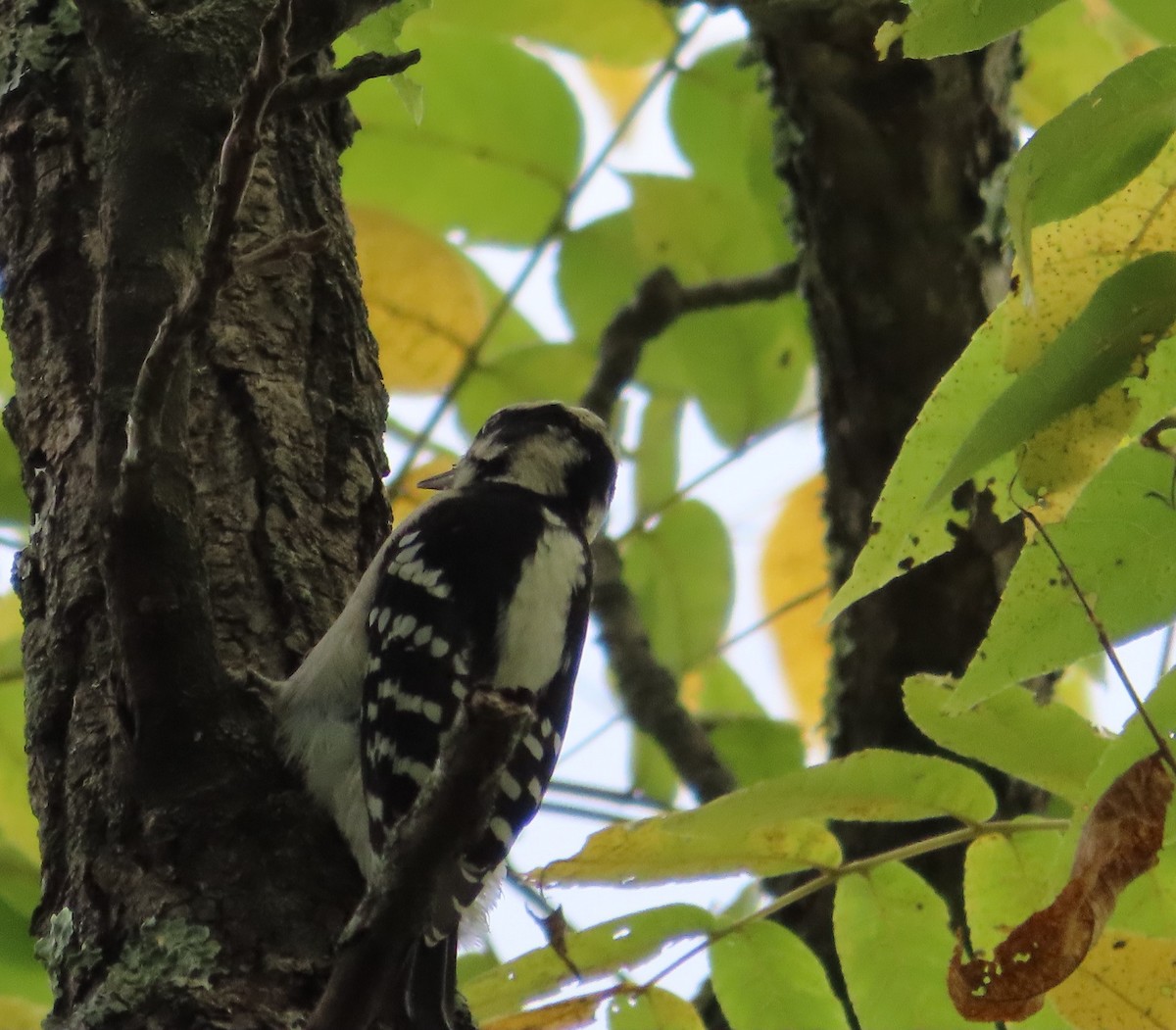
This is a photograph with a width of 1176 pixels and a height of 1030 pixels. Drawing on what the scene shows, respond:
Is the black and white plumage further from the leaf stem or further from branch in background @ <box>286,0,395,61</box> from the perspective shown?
branch in background @ <box>286,0,395,61</box>

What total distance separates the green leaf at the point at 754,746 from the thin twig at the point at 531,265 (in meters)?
1.06

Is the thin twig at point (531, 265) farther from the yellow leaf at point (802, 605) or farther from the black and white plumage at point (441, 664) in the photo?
the yellow leaf at point (802, 605)

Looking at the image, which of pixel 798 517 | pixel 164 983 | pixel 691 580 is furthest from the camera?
pixel 798 517

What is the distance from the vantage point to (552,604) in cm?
296

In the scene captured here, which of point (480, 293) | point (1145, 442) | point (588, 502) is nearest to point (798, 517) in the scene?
point (588, 502)

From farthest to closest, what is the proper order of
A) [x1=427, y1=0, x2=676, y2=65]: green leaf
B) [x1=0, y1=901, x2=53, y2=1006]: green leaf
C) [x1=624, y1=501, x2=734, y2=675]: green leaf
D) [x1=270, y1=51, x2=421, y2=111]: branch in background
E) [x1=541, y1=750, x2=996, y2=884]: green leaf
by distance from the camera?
[x1=624, y1=501, x2=734, y2=675]: green leaf, [x1=427, y1=0, x2=676, y2=65]: green leaf, [x1=0, y1=901, x2=53, y2=1006]: green leaf, [x1=541, y1=750, x2=996, y2=884]: green leaf, [x1=270, y1=51, x2=421, y2=111]: branch in background

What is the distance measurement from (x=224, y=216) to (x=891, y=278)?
7.06 feet

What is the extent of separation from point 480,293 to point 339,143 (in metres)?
0.56

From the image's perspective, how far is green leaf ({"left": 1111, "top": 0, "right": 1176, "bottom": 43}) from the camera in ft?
→ 6.12

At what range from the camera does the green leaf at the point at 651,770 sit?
13.2ft

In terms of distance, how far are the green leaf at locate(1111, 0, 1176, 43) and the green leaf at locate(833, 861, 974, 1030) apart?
1090 mm

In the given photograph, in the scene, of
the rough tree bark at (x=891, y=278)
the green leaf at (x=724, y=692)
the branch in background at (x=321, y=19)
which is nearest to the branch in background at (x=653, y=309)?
the rough tree bark at (x=891, y=278)

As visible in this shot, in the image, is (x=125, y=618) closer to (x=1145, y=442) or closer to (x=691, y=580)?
(x=1145, y=442)

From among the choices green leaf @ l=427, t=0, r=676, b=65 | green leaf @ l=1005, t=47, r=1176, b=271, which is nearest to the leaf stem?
green leaf @ l=1005, t=47, r=1176, b=271
